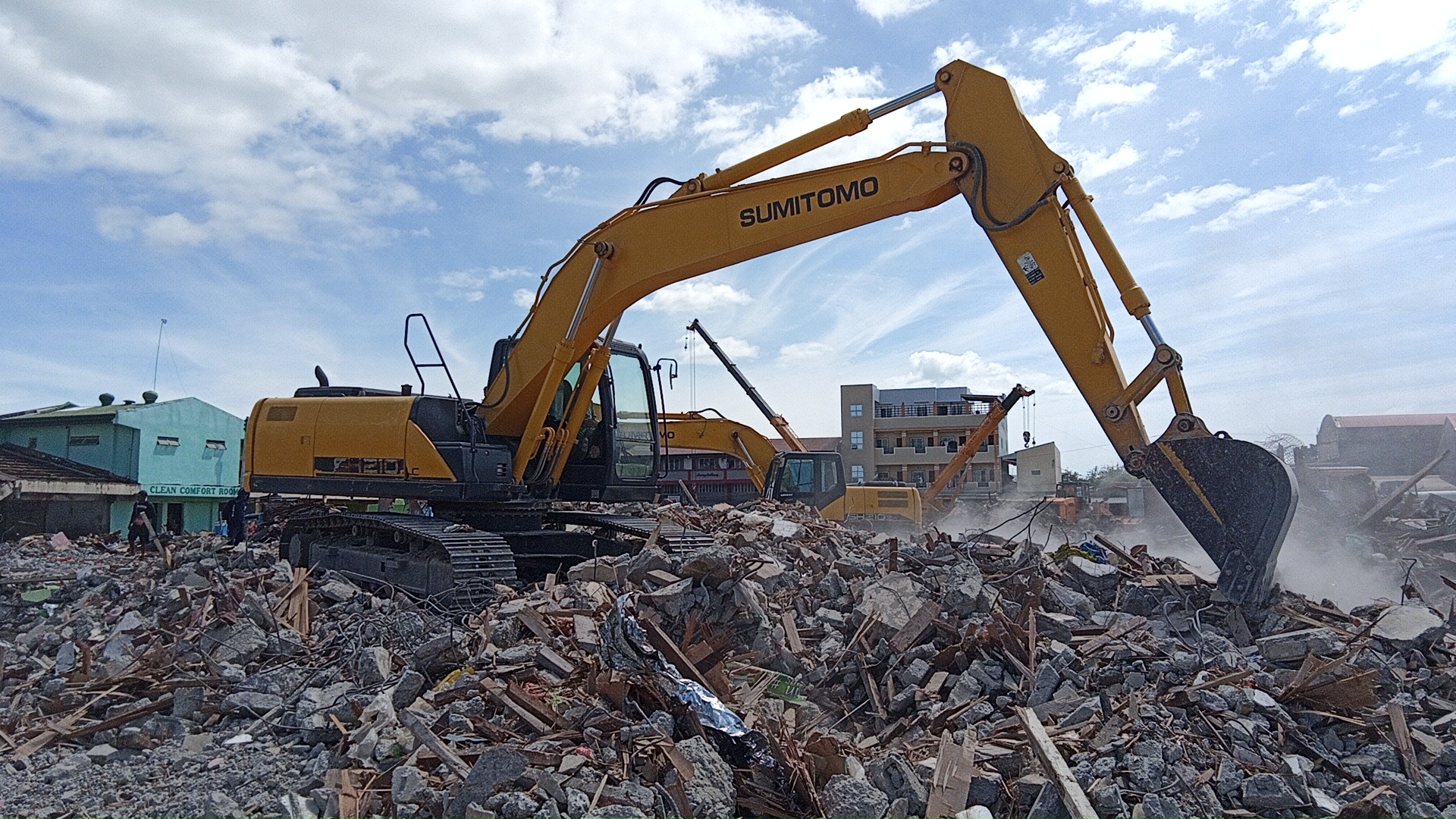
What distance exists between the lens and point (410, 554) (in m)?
9.16

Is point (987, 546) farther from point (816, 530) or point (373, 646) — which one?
point (373, 646)

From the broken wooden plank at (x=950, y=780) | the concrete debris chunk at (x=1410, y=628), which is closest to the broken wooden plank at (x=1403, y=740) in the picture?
the concrete debris chunk at (x=1410, y=628)

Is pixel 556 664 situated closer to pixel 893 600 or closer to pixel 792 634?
pixel 792 634

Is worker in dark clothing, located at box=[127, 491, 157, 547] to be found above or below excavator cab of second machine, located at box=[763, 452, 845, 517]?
below

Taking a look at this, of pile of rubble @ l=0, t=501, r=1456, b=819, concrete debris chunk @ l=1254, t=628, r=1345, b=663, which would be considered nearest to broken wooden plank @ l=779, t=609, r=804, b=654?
pile of rubble @ l=0, t=501, r=1456, b=819

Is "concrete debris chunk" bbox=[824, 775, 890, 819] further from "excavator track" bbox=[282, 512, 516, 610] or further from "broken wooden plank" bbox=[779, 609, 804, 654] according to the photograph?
"excavator track" bbox=[282, 512, 516, 610]

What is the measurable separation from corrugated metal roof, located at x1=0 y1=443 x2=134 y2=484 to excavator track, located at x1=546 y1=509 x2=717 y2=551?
20.1 m

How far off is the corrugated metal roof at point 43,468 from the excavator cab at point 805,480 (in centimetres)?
1900

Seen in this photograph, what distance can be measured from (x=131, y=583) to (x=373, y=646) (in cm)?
436

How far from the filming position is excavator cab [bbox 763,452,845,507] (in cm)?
1845

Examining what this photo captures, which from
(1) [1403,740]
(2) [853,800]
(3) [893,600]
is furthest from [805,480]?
(2) [853,800]

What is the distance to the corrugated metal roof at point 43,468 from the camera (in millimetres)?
24203

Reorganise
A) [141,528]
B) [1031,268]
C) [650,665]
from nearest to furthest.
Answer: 1. [650,665]
2. [1031,268]
3. [141,528]

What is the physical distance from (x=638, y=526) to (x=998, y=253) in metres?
4.44
